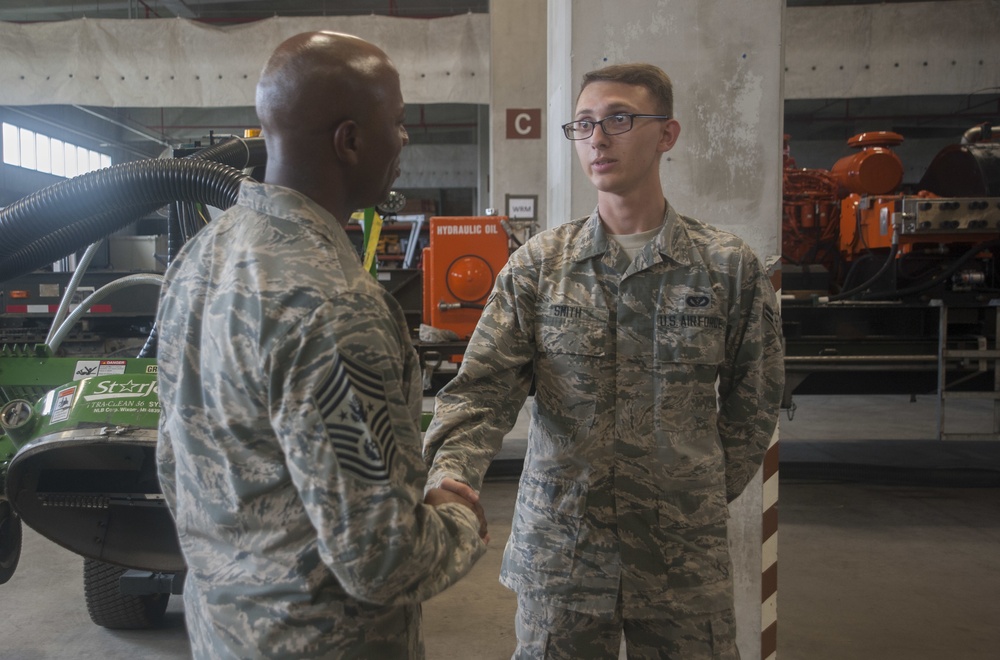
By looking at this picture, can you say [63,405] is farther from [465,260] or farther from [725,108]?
[465,260]

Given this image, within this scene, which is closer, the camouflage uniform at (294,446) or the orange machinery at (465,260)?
Result: the camouflage uniform at (294,446)

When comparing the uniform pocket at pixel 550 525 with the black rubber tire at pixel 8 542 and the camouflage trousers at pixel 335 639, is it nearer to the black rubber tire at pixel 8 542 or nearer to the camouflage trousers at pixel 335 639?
the camouflage trousers at pixel 335 639

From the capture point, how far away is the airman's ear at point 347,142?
1132 mm

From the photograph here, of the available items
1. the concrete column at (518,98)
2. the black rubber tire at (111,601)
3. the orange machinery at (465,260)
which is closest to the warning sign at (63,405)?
the black rubber tire at (111,601)

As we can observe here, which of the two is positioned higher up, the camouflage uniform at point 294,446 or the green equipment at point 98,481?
the camouflage uniform at point 294,446

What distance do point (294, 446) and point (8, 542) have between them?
2981mm

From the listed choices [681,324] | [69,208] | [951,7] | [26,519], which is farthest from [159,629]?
[951,7]

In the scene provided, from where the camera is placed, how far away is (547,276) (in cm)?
193

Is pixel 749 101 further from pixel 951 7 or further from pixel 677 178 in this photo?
pixel 951 7

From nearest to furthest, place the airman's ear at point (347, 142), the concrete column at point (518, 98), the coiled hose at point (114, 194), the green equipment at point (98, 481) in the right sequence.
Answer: the airman's ear at point (347, 142) < the green equipment at point (98, 481) < the coiled hose at point (114, 194) < the concrete column at point (518, 98)

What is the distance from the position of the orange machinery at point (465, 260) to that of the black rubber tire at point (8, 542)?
2.98 meters

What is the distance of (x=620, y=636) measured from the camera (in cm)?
177

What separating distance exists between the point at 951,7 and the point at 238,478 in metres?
11.2

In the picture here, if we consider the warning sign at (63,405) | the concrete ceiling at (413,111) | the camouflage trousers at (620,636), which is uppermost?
the concrete ceiling at (413,111)
